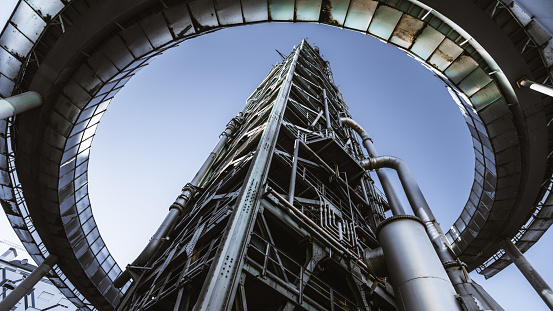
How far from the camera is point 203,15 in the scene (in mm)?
13969

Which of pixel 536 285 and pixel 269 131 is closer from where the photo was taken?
pixel 269 131

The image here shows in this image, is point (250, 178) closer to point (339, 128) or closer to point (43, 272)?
point (339, 128)

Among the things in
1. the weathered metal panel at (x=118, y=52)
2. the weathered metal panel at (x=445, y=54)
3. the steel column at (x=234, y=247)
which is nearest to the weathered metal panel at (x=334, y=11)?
the weathered metal panel at (x=445, y=54)

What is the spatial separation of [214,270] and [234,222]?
1546mm

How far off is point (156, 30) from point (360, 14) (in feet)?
31.9

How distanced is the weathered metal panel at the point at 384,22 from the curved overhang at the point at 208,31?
0.05 meters

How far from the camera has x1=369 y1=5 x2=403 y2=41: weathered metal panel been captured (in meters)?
13.9

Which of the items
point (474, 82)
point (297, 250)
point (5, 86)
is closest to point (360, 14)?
point (474, 82)

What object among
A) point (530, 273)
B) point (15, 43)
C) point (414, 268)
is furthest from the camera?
point (530, 273)

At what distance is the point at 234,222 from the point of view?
7.78 meters

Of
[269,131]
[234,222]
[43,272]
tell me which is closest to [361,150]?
[269,131]

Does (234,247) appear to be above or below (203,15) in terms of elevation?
below

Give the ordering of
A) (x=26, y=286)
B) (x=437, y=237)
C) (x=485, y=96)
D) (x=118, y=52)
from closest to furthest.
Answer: (x=437, y=237) → (x=118, y=52) → (x=485, y=96) → (x=26, y=286)

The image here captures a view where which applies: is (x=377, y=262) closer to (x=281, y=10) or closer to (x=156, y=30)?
(x=281, y=10)
